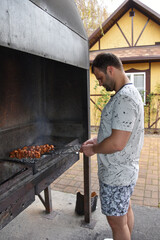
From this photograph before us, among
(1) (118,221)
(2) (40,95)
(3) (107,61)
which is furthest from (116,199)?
(2) (40,95)

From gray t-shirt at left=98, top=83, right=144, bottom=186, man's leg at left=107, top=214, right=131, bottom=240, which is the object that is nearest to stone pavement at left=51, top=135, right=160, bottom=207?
man's leg at left=107, top=214, right=131, bottom=240

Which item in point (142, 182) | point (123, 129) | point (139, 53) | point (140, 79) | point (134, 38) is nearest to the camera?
point (123, 129)

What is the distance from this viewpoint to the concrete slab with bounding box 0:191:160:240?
95.8 inches

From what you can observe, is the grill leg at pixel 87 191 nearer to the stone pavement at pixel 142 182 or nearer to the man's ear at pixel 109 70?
the stone pavement at pixel 142 182

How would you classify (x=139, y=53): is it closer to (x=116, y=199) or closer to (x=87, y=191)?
(x=87, y=191)

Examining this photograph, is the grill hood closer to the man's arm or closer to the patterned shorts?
the man's arm

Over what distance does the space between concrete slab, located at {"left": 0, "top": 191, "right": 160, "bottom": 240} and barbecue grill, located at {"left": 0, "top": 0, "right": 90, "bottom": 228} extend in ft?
0.54

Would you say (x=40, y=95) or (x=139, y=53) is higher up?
(x=139, y=53)

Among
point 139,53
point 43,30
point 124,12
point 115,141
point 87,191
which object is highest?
point 124,12

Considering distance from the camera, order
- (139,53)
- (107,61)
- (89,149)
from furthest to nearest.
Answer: (139,53) → (89,149) → (107,61)

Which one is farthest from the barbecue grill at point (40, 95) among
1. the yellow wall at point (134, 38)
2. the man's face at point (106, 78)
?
the yellow wall at point (134, 38)

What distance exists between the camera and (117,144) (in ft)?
5.13

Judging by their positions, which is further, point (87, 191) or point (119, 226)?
point (87, 191)

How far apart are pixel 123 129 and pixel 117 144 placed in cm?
12
